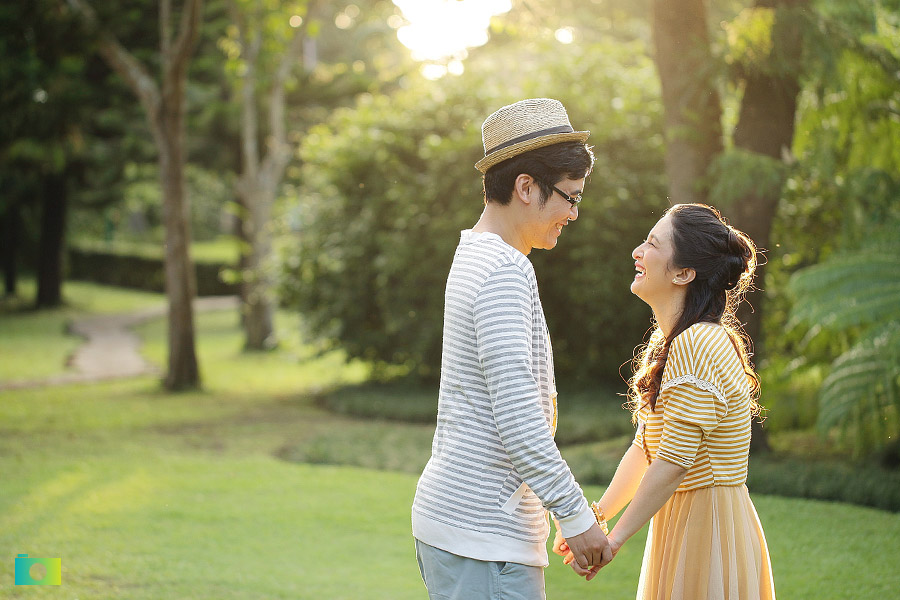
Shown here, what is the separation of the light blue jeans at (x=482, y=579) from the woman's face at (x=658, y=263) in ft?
2.79

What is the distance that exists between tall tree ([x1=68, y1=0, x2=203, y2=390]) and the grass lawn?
2199 millimetres

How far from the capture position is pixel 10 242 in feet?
90.5

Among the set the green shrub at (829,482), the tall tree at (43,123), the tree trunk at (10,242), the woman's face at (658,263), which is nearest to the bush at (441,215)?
the tall tree at (43,123)

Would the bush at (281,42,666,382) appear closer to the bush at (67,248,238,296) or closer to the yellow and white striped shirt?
the yellow and white striped shirt

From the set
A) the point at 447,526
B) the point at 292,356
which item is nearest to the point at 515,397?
the point at 447,526

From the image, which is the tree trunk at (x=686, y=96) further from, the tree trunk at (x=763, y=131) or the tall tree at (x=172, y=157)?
the tall tree at (x=172, y=157)

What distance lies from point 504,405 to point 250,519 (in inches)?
176

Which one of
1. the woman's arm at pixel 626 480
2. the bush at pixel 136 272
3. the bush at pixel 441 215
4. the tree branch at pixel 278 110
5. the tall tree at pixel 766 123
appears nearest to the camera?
the woman's arm at pixel 626 480

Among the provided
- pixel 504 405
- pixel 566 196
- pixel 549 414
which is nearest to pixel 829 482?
pixel 549 414

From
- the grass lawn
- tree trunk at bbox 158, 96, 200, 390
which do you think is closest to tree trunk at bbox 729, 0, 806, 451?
the grass lawn

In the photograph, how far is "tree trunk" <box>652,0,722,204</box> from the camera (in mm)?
7195

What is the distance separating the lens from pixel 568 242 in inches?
433

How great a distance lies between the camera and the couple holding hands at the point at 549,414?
90.9 inches

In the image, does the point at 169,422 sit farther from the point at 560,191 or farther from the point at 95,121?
the point at 95,121
